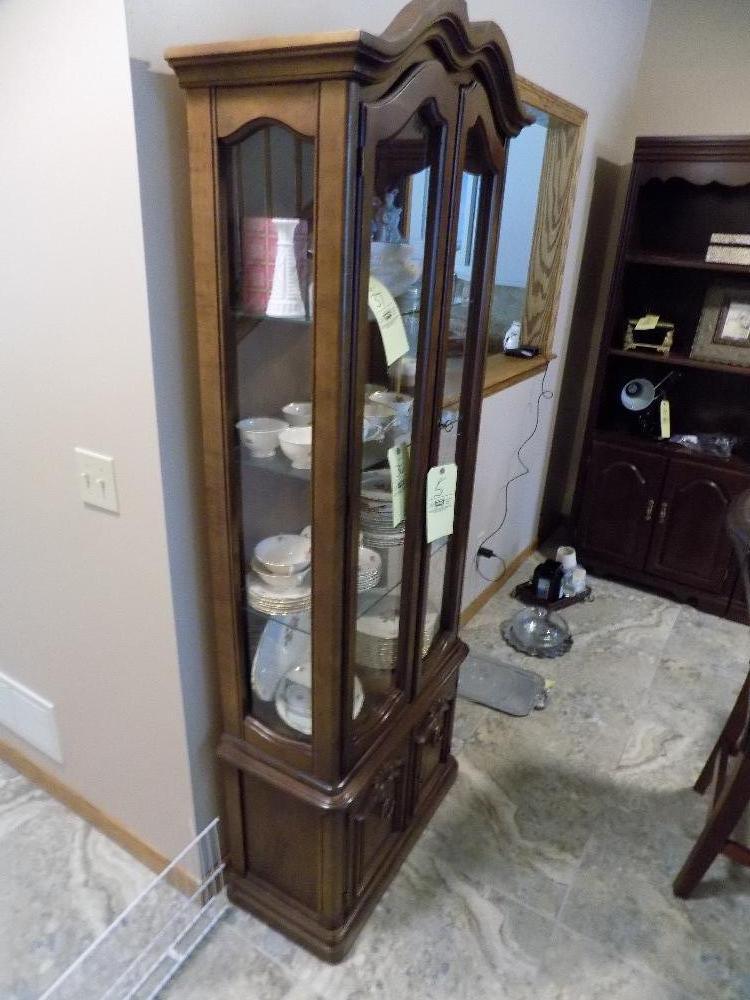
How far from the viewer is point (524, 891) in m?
1.60

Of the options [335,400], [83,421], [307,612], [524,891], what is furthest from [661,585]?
[83,421]

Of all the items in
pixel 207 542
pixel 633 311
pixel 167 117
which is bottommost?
pixel 207 542

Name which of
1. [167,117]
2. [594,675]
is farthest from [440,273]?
[594,675]

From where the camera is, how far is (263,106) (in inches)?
33.9

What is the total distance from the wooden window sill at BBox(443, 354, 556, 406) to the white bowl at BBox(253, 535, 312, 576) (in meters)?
0.96

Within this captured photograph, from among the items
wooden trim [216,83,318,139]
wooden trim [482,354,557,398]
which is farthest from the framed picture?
wooden trim [216,83,318,139]

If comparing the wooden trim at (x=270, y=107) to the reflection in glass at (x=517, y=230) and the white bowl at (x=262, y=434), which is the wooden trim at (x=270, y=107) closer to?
the white bowl at (x=262, y=434)

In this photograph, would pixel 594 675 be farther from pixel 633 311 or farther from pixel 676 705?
pixel 633 311

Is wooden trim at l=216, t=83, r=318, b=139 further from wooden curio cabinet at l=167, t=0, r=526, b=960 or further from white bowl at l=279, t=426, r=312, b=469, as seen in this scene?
white bowl at l=279, t=426, r=312, b=469

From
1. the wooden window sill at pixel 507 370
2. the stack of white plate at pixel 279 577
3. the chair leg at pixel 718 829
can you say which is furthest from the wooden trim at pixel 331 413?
the wooden window sill at pixel 507 370

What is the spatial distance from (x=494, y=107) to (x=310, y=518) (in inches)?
31.6

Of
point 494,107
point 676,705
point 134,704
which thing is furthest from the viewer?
point 676,705

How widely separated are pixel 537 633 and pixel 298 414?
1.76 metres

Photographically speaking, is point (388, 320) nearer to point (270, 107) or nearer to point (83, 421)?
point (270, 107)
